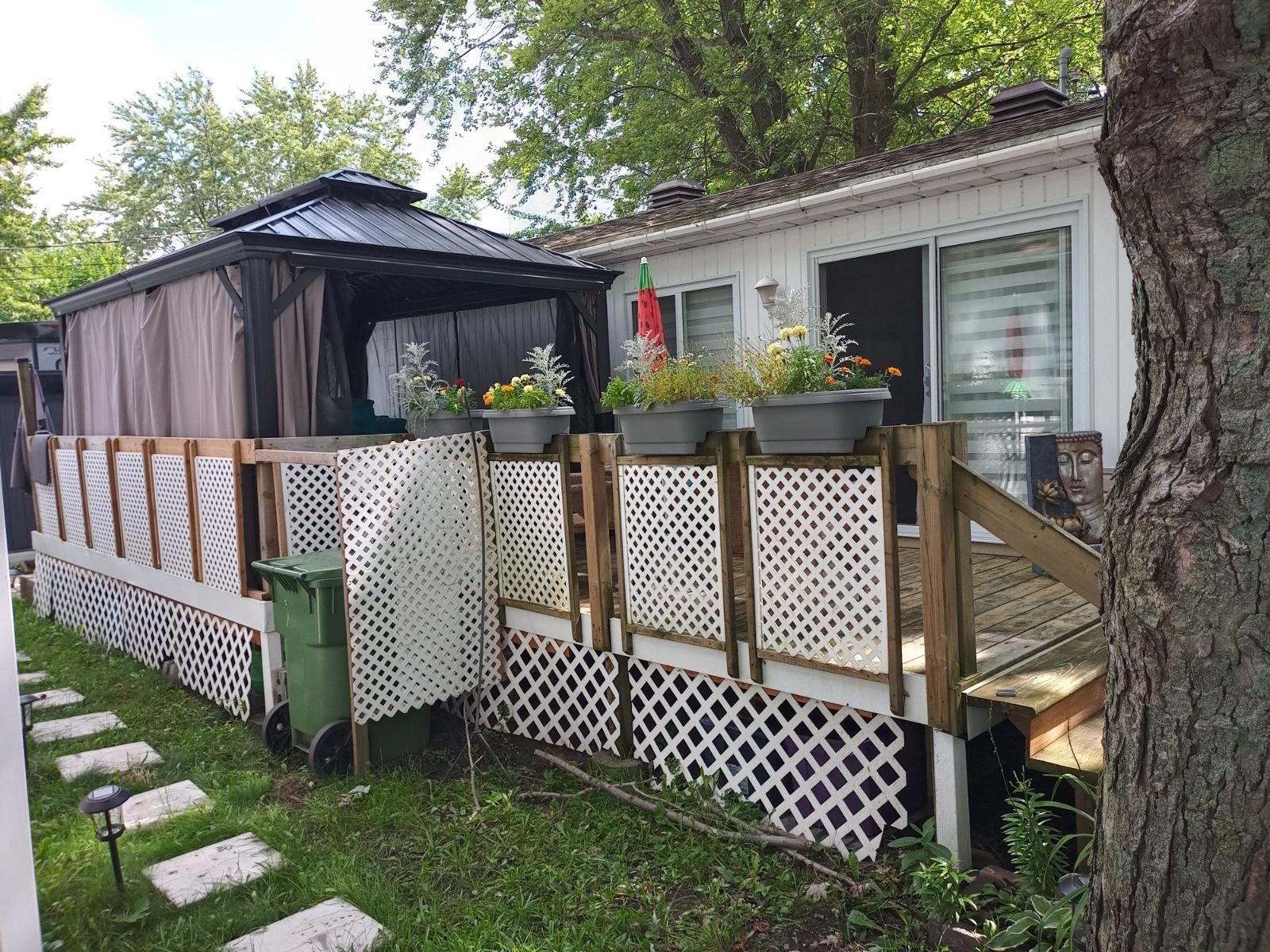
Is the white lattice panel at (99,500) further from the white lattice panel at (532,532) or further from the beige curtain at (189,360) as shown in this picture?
the white lattice panel at (532,532)

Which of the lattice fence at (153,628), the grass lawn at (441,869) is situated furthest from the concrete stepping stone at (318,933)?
the lattice fence at (153,628)

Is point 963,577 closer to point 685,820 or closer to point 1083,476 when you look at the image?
point 685,820

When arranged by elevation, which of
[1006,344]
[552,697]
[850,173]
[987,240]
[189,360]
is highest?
[850,173]

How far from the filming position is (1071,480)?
4.88 metres

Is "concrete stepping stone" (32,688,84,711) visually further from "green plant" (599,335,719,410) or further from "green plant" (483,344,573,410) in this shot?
"green plant" (599,335,719,410)

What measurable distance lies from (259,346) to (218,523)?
1.08 meters

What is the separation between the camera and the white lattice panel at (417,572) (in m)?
4.25

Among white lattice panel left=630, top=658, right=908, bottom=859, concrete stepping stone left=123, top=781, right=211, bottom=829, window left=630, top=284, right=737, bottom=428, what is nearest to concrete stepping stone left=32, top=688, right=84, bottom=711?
concrete stepping stone left=123, top=781, right=211, bottom=829

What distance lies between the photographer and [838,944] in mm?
2840

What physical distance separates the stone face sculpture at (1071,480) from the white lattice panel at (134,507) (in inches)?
223

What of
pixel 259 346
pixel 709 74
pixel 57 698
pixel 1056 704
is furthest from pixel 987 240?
pixel 709 74

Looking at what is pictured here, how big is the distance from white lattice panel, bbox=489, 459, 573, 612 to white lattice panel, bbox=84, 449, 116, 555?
3793 mm

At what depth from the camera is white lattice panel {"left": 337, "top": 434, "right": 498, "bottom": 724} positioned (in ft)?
13.9

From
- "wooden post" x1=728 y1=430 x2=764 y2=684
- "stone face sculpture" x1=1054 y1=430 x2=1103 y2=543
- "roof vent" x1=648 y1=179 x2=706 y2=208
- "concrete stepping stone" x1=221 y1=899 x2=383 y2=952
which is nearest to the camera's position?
"concrete stepping stone" x1=221 y1=899 x2=383 y2=952
